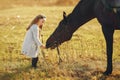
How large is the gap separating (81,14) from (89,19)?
0.31 meters

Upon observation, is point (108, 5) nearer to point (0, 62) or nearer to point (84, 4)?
point (84, 4)

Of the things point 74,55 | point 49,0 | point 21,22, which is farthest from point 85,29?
point 49,0

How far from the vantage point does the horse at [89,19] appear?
10022mm

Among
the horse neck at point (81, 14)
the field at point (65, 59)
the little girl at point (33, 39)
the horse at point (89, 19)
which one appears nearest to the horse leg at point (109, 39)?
the horse at point (89, 19)

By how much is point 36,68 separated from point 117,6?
3.26 metres

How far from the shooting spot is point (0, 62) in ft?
39.3

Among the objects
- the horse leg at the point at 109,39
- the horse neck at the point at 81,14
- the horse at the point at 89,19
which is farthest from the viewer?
the horse neck at the point at 81,14

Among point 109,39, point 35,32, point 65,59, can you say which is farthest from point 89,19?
point 65,59

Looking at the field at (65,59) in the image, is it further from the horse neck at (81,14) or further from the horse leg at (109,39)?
the horse neck at (81,14)

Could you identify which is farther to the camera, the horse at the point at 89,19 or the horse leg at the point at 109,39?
the horse leg at the point at 109,39

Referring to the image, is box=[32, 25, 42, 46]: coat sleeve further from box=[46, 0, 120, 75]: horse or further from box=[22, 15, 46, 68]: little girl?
box=[46, 0, 120, 75]: horse

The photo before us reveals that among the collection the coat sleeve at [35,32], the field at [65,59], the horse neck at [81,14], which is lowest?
the field at [65,59]

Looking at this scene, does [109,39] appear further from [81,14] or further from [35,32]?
[35,32]

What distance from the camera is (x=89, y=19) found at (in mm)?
10938
